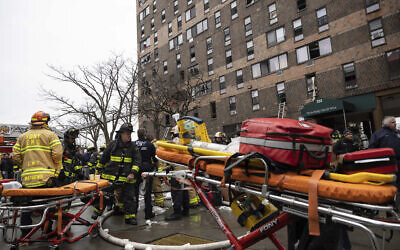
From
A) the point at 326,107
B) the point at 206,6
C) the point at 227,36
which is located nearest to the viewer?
the point at 326,107

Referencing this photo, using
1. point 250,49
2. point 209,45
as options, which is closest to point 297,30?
point 250,49

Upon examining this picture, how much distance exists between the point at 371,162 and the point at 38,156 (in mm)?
4615

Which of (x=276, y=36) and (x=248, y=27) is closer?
(x=276, y=36)

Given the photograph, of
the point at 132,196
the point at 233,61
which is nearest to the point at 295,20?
the point at 233,61

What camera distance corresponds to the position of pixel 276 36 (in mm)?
23344

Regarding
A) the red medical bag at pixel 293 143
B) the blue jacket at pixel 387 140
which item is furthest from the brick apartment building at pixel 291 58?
the red medical bag at pixel 293 143

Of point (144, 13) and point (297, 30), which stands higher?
point (144, 13)

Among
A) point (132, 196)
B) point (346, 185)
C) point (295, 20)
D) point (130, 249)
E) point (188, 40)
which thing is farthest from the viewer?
point (188, 40)

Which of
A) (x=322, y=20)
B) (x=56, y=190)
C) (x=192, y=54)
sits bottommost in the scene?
(x=56, y=190)

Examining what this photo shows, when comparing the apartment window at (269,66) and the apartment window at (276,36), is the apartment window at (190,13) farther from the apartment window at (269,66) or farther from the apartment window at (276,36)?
the apartment window at (269,66)

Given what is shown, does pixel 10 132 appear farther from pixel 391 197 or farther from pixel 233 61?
pixel 391 197

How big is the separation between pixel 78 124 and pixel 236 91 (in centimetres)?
2286

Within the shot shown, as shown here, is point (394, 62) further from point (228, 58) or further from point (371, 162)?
point (371, 162)

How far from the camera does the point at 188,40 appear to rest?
1254 inches
